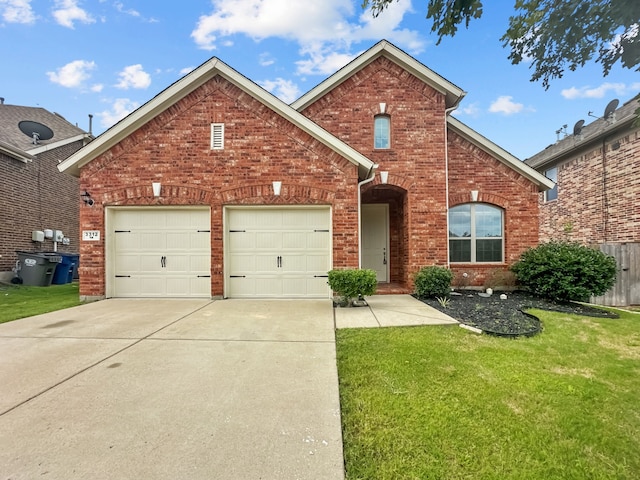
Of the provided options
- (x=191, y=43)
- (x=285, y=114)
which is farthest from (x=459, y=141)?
(x=191, y=43)

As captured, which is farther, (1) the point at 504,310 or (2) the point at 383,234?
(2) the point at 383,234

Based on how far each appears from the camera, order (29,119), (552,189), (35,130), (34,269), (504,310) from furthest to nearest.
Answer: (29,119)
(552,189)
(35,130)
(34,269)
(504,310)

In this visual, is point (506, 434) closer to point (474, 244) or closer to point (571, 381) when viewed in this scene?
point (571, 381)

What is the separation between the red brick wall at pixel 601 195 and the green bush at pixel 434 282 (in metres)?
4.24

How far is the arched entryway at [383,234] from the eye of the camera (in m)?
10.6

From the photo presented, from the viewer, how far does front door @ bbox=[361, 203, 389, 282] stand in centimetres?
1088

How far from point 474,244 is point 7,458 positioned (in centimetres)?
1066

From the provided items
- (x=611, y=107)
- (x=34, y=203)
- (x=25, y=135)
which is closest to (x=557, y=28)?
(x=611, y=107)

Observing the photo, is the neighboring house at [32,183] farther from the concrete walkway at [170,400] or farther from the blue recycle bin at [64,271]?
the concrete walkway at [170,400]

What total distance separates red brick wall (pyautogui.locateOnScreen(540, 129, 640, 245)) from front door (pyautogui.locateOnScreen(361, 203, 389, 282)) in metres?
5.29

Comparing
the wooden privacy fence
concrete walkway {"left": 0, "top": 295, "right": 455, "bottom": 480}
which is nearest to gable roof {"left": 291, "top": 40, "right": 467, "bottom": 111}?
the wooden privacy fence

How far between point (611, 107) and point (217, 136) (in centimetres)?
1600

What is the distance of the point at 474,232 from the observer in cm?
1008

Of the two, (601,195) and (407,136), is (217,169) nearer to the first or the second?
(407,136)
